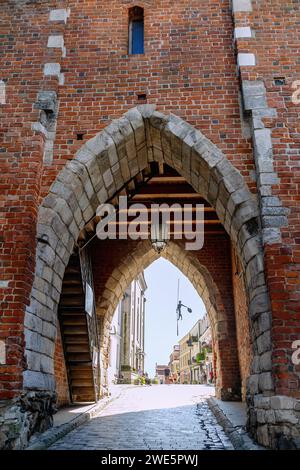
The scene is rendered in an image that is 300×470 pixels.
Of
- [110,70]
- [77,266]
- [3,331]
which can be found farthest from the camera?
[77,266]

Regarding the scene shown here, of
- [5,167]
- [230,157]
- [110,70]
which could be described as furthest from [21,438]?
[110,70]

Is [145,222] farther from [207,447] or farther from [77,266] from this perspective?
[207,447]

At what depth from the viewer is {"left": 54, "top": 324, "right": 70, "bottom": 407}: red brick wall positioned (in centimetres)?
837

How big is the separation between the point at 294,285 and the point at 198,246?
6064 millimetres

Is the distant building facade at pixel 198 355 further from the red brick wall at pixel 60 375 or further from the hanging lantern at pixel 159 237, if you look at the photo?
the hanging lantern at pixel 159 237

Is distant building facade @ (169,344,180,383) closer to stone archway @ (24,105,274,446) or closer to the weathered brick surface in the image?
stone archway @ (24,105,274,446)

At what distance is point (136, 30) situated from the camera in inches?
268

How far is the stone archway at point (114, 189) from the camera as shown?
480 centimetres

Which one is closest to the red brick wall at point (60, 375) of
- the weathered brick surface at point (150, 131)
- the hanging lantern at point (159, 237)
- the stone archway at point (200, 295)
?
the stone archway at point (200, 295)

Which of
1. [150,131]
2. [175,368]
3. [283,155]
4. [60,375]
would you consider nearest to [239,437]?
[283,155]

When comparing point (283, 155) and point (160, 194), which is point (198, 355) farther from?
point (283, 155)

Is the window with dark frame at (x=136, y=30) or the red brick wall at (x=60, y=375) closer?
the window with dark frame at (x=136, y=30)

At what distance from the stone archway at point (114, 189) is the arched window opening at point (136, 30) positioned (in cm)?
138

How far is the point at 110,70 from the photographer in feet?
20.6
